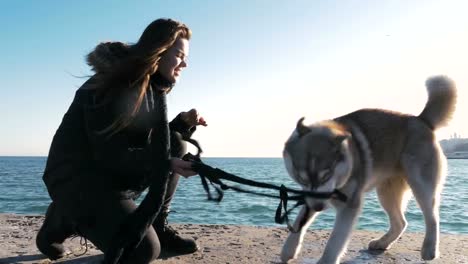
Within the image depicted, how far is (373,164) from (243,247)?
1.34m

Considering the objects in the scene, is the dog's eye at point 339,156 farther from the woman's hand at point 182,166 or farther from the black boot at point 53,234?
the black boot at point 53,234

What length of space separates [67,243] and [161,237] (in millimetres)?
920

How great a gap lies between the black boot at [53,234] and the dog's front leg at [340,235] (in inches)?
75.3

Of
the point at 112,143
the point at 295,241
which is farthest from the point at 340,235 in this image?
the point at 112,143

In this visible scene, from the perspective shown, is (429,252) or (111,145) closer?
(111,145)

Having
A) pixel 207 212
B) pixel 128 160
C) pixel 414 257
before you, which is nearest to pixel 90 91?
pixel 128 160

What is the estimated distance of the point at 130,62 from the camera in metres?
2.86

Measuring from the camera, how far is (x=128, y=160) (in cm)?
285

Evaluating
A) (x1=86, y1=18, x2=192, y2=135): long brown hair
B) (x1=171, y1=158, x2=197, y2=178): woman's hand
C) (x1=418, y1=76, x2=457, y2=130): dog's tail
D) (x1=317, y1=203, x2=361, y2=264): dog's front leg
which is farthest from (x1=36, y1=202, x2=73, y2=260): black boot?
(x1=418, y1=76, x2=457, y2=130): dog's tail

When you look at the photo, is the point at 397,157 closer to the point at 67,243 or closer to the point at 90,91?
the point at 90,91

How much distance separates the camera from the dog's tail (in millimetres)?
3936

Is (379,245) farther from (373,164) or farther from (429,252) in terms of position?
(373,164)

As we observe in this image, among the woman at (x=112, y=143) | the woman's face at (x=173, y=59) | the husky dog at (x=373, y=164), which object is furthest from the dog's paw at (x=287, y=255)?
the woman's face at (x=173, y=59)

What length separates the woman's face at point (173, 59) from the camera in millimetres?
3186
